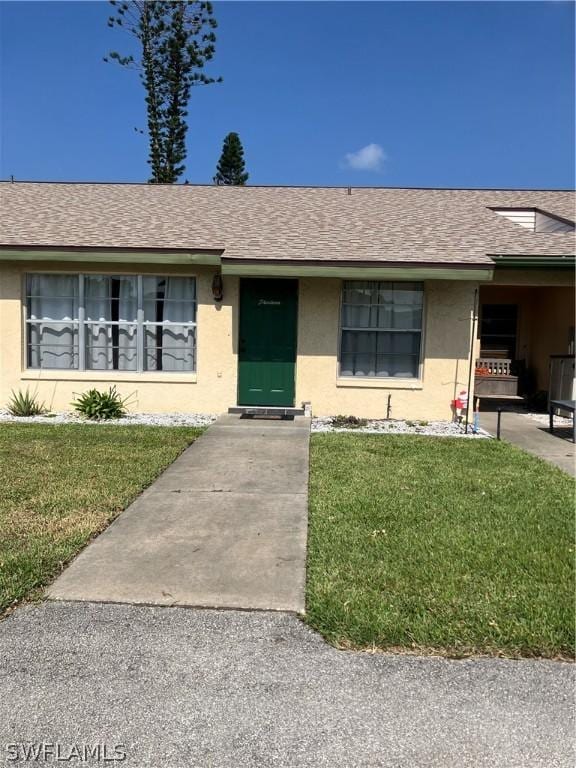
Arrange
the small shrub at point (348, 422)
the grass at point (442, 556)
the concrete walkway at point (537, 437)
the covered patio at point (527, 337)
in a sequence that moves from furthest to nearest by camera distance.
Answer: the covered patio at point (527, 337) → the small shrub at point (348, 422) → the concrete walkway at point (537, 437) → the grass at point (442, 556)

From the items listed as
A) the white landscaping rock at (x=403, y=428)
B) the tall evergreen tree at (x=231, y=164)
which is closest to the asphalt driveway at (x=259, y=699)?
the white landscaping rock at (x=403, y=428)

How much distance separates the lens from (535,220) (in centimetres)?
1373

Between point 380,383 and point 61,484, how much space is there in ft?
20.2

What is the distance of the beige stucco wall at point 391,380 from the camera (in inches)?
404

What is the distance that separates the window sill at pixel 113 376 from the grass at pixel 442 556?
14.1 ft

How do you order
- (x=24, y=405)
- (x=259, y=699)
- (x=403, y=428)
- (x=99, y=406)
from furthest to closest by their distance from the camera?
(x=24, y=405)
(x=99, y=406)
(x=403, y=428)
(x=259, y=699)

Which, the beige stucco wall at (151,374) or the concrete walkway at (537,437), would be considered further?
the beige stucco wall at (151,374)

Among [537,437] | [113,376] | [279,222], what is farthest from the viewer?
[279,222]

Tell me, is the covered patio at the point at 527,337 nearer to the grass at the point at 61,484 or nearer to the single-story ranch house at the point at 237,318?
the single-story ranch house at the point at 237,318

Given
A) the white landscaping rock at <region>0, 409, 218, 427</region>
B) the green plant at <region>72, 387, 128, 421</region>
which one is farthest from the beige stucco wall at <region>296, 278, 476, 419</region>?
the green plant at <region>72, 387, 128, 421</region>

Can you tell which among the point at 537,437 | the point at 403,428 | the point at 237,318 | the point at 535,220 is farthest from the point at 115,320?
the point at 535,220

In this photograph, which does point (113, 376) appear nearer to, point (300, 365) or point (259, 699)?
point (300, 365)

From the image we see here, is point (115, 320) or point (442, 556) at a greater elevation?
point (115, 320)

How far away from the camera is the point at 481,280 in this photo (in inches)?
378
